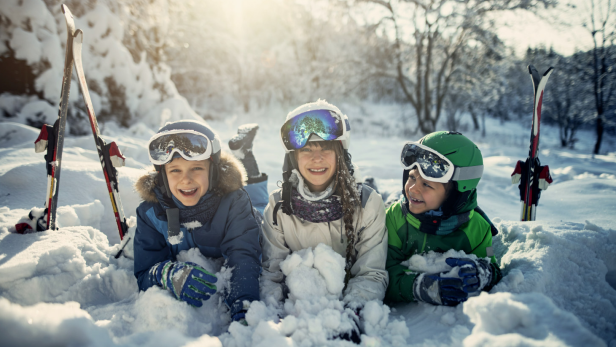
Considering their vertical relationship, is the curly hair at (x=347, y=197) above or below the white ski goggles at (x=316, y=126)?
below

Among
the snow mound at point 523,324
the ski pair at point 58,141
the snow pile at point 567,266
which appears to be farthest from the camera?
the ski pair at point 58,141

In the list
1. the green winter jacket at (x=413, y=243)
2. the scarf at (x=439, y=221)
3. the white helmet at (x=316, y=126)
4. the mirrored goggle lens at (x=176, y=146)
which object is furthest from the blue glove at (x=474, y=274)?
the mirrored goggle lens at (x=176, y=146)

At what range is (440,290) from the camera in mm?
1840

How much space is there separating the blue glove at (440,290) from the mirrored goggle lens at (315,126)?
1.19 m

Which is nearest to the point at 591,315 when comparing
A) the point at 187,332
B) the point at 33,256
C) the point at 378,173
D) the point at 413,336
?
the point at 413,336

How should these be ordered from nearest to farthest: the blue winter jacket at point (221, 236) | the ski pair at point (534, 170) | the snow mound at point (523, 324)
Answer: the snow mound at point (523, 324), the blue winter jacket at point (221, 236), the ski pair at point (534, 170)

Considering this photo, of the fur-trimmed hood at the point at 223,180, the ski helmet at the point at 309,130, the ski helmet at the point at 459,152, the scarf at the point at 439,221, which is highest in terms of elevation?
the ski helmet at the point at 309,130

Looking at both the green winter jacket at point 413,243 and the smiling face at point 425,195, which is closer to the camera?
the green winter jacket at point 413,243

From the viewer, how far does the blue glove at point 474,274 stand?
69.7 inches

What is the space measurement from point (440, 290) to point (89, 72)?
831cm

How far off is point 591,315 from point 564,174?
219 inches

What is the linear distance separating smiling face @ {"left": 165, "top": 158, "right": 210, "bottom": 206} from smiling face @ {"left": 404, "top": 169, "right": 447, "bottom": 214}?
1.61 meters

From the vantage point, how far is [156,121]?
7.93 meters

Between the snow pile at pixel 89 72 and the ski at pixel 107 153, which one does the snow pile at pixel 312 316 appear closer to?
the ski at pixel 107 153
